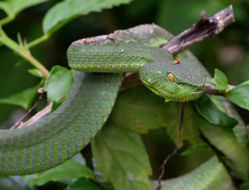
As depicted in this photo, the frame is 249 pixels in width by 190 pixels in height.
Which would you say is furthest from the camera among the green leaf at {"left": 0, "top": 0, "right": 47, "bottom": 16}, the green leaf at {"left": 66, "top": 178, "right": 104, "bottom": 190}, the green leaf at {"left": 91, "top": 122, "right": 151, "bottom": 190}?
the green leaf at {"left": 0, "top": 0, "right": 47, "bottom": 16}

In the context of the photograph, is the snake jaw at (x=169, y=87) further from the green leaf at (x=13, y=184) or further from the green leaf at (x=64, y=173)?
the green leaf at (x=13, y=184)

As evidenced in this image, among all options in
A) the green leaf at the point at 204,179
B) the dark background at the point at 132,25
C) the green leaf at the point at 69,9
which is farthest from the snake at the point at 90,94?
the dark background at the point at 132,25

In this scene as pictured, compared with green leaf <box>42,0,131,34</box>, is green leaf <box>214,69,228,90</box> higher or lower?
lower

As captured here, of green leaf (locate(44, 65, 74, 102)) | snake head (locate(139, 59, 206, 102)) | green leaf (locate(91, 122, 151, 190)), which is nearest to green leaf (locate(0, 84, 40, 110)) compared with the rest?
green leaf (locate(44, 65, 74, 102))

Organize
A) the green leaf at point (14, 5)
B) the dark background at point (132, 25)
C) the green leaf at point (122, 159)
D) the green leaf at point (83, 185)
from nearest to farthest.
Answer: the green leaf at point (122, 159)
the green leaf at point (83, 185)
the green leaf at point (14, 5)
the dark background at point (132, 25)

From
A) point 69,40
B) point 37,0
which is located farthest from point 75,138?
point 69,40

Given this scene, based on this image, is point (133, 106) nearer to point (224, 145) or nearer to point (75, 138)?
point (75, 138)

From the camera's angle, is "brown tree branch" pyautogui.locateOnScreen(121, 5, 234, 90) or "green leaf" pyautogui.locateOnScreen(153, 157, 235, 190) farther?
"green leaf" pyautogui.locateOnScreen(153, 157, 235, 190)

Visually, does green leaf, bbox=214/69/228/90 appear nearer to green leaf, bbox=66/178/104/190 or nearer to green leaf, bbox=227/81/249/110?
green leaf, bbox=227/81/249/110
